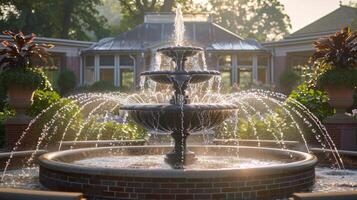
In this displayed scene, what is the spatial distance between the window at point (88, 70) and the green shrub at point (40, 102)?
22.1 meters

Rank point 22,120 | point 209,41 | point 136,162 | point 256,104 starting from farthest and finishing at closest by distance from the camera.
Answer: point 209,41 → point 256,104 → point 22,120 → point 136,162

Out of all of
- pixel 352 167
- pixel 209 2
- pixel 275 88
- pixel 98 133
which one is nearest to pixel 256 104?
pixel 275 88

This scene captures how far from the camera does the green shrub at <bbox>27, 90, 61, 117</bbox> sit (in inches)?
617

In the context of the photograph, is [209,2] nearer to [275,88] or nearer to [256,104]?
[275,88]

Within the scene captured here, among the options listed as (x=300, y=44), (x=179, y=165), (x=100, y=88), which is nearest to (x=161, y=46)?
(x=100, y=88)

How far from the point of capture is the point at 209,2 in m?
77.8

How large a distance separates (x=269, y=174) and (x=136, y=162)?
352 cm

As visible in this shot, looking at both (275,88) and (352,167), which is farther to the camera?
(275,88)

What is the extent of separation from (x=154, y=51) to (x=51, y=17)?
14.9 m

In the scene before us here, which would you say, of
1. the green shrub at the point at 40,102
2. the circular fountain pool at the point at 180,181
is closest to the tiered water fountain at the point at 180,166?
the circular fountain pool at the point at 180,181

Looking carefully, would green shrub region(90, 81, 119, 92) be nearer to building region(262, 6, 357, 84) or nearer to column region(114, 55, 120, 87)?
column region(114, 55, 120, 87)

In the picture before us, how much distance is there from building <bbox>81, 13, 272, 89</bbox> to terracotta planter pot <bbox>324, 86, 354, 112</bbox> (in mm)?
21750

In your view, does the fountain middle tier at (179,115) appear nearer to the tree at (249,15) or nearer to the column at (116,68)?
the column at (116,68)

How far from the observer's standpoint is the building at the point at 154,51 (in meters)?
36.7
